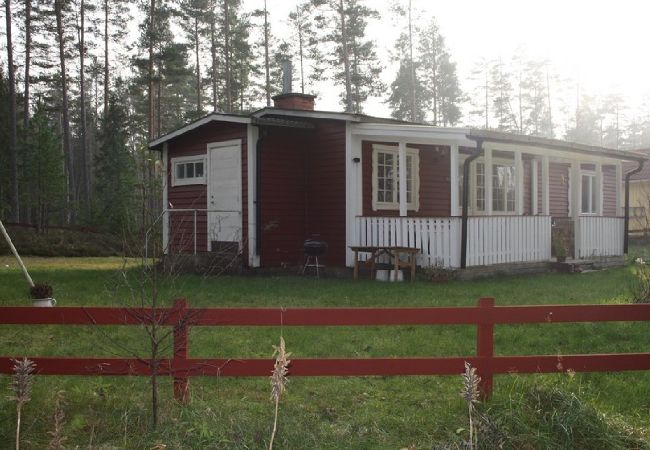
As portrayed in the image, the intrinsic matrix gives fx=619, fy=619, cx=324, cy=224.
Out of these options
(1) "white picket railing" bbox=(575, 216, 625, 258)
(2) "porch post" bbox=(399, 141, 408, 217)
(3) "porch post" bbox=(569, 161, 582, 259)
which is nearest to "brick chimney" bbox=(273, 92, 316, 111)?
(2) "porch post" bbox=(399, 141, 408, 217)

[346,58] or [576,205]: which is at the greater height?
[346,58]

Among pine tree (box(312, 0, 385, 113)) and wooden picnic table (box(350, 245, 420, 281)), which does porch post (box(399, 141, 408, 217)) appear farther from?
pine tree (box(312, 0, 385, 113))

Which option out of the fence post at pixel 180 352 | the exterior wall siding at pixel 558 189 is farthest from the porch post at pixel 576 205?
the fence post at pixel 180 352

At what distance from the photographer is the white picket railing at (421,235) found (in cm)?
1220

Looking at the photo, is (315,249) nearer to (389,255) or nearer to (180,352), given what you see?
(389,255)

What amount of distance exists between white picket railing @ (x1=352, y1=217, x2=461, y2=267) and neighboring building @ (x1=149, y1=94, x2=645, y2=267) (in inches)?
0.8

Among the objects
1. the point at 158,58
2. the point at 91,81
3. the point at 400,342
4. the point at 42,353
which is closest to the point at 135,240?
the point at 42,353

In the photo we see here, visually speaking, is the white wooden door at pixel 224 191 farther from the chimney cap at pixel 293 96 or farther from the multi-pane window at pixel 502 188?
the multi-pane window at pixel 502 188

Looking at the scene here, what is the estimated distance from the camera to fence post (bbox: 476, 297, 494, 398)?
14.9ft

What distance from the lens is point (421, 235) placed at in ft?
41.0

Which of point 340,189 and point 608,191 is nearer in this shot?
point 340,189

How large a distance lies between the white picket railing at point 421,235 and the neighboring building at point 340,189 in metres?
0.02

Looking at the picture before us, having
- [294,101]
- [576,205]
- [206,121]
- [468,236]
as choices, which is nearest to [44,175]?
[206,121]

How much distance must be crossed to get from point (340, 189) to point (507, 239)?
3.78m
